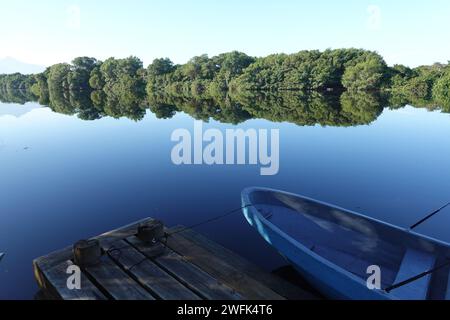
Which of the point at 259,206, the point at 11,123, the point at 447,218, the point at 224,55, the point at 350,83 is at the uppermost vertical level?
the point at 224,55

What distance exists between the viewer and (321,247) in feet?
28.9

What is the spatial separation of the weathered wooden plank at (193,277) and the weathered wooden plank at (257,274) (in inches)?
35.8

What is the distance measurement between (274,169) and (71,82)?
96340 mm

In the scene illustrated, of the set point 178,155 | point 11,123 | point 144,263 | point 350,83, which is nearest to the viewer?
point 144,263

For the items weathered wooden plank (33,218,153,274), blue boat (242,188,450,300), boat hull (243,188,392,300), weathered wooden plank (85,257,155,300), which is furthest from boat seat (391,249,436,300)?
weathered wooden plank (33,218,153,274)

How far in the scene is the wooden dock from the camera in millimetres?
6230

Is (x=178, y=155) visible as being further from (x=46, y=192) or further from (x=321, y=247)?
(x=321, y=247)

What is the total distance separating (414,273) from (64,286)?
7.64 m

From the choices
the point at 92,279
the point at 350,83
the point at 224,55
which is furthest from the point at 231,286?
the point at 224,55

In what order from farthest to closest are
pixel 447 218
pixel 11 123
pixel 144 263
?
pixel 11 123
pixel 447 218
pixel 144 263

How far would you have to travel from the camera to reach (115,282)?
650cm

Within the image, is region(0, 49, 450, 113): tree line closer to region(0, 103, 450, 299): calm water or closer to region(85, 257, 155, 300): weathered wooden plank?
region(0, 103, 450, 299): calm water

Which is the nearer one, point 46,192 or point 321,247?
point 321,247

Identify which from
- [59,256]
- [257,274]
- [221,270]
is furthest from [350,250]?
[59,256]
